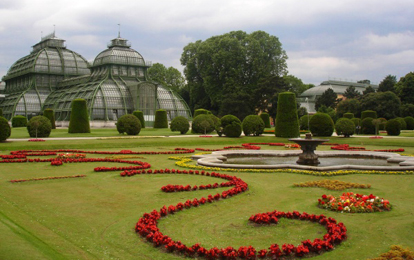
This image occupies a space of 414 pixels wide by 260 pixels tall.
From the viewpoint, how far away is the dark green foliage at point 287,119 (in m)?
31.7

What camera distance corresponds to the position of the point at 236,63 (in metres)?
65.3

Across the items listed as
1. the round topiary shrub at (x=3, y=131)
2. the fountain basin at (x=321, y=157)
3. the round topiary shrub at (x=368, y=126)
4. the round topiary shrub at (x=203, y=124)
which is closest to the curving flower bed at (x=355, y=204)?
the fountain basin at (x=321, y=157)

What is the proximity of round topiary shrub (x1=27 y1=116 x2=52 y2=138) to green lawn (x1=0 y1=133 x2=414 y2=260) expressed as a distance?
647 inches

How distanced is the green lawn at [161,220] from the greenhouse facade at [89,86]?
47.5 meters

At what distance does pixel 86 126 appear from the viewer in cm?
3559

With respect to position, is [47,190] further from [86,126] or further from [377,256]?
[86,126]

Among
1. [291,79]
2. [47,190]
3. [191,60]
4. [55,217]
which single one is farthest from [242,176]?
[291,79]

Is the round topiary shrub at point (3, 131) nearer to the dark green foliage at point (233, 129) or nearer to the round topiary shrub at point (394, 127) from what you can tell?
the dark green foliage at point (233, 129)

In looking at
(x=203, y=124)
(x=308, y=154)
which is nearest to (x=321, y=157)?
(x=308, y=154)

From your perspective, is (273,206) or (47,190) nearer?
(273,206)

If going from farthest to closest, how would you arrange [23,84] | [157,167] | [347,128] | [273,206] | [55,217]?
[23,84], [347,128], [157,167], [273,206], [55,217]

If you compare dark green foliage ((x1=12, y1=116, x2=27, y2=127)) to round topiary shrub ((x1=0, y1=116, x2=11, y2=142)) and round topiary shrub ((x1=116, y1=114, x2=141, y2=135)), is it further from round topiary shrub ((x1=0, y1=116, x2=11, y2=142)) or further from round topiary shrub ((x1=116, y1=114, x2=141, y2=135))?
round topiary shrub ((x1=0, y1=116, x2=11, y2=142))

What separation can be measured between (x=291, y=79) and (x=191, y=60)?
24.1m

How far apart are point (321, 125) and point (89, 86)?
41991 mm
